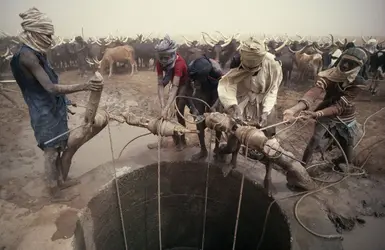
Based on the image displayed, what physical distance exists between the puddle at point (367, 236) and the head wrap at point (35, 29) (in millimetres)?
3085

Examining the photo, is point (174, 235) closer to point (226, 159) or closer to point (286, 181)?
point (226, 159)

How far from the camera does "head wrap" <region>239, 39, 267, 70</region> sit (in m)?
2.31

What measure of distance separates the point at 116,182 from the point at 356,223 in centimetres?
235

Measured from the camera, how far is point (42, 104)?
247 centimetres

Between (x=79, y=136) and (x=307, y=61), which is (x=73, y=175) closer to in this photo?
(x=79, y=136)

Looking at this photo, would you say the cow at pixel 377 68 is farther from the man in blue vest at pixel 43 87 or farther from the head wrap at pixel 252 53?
the man in blue vest at pixel 43 87

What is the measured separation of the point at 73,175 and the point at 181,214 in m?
1.46

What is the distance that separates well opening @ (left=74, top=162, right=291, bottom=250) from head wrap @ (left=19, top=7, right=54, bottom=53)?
1448 mm

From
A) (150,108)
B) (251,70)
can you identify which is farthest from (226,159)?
(150,108)

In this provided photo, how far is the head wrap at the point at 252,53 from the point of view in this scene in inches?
A: 91.0

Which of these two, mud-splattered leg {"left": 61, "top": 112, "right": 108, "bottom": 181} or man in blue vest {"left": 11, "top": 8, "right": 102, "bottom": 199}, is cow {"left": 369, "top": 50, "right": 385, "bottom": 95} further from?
man in blue vest {"left": 11, "top": 8, "right": 102, "bottom": 199}

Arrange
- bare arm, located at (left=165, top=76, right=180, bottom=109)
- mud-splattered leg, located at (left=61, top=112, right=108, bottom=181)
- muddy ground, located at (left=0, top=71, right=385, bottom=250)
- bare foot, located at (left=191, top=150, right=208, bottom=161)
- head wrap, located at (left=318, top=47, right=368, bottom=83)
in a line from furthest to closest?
bare arm, located at (left=165, top=76, right=180, bottom=109)
bare foot, located at (left=191, top=150, right=208, bottom=161)
head wrap, located at (left=318, top=47, right=368, bottom=83)
mud-splattered leg, located at (left=61, top=112, right=108, bottom=181)
muddy ground, located at (left=0, top=71, right=385, bottom=250)

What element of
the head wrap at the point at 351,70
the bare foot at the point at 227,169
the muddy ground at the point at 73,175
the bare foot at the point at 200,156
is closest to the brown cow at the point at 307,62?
the muddy ground at the point at 73,175

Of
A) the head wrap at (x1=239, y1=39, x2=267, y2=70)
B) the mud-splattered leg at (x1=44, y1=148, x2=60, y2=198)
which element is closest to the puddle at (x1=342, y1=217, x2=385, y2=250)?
the head wrap at (x1=239, y1=39, x2=267, y2=70)
